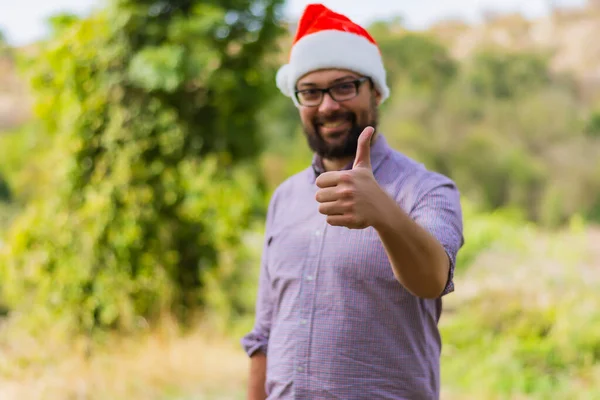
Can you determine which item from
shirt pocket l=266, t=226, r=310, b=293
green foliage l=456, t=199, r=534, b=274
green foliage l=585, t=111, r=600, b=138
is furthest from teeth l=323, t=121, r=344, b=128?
green foliage l=585, t=111, r=600, b=138

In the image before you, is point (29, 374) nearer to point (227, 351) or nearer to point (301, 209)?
point (227, 351)

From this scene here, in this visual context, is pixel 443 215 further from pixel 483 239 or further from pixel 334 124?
pixel 483 239

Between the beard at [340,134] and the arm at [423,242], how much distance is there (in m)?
0.28

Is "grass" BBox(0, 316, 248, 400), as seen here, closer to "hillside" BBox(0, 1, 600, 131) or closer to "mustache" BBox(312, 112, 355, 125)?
"mustache" BBox(312, 112, 355, 125)

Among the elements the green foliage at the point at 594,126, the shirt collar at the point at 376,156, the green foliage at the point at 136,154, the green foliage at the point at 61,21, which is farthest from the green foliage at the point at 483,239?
A: the shirt collar at the point at 376,156

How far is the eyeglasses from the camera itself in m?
1.60

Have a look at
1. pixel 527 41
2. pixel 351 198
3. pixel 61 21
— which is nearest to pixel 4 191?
pixel 61 21

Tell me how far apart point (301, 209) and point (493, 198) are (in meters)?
12.3

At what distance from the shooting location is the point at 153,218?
4613mm

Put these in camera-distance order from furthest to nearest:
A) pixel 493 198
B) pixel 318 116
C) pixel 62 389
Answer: pixel 493 198
pixel 62 389
pixel 318 116

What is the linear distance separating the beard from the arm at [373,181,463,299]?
0.28 metres

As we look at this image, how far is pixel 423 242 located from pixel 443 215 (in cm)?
20

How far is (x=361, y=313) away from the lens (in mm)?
1465

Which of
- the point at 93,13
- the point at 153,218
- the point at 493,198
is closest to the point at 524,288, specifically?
the point at 153,218
